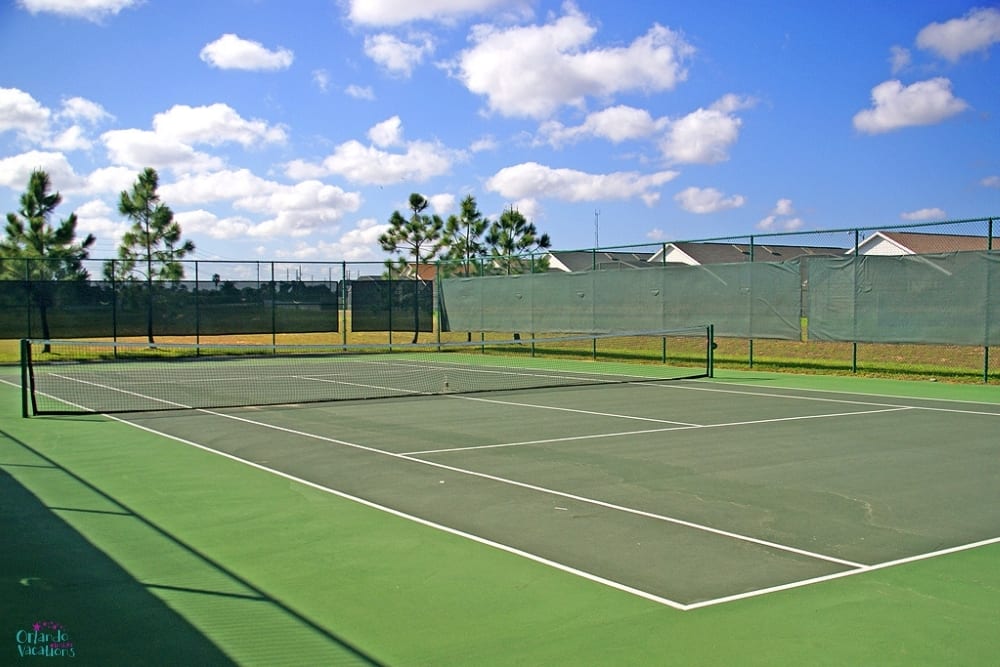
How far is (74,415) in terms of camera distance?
13.7 meters

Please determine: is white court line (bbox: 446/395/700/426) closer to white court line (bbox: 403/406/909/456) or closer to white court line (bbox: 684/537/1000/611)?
white court line (bbox: 403/406/909/456)

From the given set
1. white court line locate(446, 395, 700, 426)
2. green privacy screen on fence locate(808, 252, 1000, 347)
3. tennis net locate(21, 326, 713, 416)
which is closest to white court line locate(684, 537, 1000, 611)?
white court line locate(446, 395, 700, 426)

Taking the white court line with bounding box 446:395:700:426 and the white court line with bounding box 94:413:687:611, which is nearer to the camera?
the white court line with bounding box 94:413:687:611

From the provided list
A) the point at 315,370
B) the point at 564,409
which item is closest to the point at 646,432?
the point at 564,409

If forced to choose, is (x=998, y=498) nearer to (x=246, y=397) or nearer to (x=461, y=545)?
(x=461, y=545)

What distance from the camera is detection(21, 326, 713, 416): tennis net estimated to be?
16.1m

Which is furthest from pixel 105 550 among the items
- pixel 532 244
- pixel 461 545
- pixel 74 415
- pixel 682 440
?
pixel 532 244

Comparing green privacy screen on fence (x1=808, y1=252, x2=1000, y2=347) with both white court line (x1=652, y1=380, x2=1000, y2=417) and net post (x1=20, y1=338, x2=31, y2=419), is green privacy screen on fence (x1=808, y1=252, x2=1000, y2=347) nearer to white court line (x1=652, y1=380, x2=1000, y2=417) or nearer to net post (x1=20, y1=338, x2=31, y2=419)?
white court line (x1=652, y1=380, x2=1000, y2=417)

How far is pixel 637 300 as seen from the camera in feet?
84.2

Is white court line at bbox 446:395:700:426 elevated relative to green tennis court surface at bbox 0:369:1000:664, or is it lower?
elevated

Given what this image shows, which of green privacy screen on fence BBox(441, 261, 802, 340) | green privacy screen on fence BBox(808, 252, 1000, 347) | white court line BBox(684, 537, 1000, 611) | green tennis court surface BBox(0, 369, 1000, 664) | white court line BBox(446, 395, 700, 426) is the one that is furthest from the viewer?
green privacy screen on fence BBox(441, 261, 802, 340)

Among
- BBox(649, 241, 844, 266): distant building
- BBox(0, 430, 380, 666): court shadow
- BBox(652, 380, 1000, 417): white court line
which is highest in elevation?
BBox(649, 241, 844, 266): distant building

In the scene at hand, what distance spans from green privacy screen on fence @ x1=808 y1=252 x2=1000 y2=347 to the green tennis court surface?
6.73 meters

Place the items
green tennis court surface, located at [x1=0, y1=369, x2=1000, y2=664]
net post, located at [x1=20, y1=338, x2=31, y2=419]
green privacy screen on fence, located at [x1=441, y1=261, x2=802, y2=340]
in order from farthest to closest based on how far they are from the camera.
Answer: green privacy screen on fence, located at [x1=441, y1=261, x2=802, y2=340]
net post, located at [x1=20, y1=338, x2=31, y2=419]
green tennis court surface, located at [x1=0, y1=369, x2=1000, y2=664]
